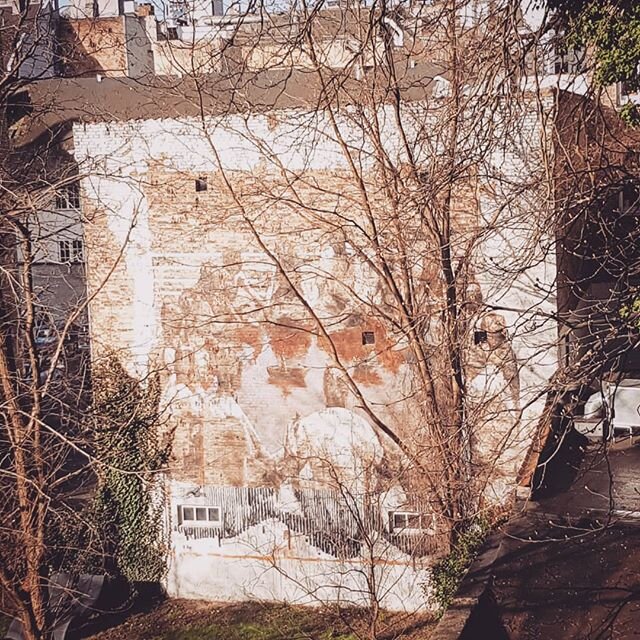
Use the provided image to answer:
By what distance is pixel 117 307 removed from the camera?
14.5m

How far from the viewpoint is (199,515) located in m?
14.5

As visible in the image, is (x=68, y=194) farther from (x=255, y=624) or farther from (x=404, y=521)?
(x=404, y=521)

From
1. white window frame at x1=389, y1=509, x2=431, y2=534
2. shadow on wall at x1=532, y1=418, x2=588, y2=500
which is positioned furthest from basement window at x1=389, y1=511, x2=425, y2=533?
shadow on wall at x1=532, y1=418, x2=588, y2=500

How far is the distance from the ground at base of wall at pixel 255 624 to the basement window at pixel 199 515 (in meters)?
1.29

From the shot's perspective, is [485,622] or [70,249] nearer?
[485,622]

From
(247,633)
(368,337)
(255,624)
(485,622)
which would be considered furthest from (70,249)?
(485,622)

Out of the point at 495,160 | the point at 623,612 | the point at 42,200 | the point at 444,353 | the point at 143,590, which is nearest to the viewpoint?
the point at 623,612

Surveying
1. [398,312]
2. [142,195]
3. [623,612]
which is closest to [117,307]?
[142,195]

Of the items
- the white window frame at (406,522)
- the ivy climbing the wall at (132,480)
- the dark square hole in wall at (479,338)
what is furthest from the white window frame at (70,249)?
the white window frame at (406,522)

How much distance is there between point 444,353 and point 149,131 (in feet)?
20.2

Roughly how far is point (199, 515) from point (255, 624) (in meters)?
A: 1.98

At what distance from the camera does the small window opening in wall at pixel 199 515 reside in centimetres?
1445

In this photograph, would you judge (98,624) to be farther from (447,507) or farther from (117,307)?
(447,507)

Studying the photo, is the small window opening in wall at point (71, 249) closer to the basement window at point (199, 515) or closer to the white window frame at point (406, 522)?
the basement window at point (199, 515)
